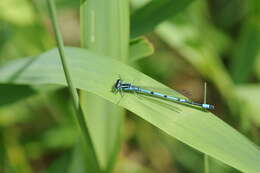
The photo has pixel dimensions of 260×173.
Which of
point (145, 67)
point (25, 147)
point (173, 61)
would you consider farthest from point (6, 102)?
point (173, 61)

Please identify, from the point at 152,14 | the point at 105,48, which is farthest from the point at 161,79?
the point at 105,48

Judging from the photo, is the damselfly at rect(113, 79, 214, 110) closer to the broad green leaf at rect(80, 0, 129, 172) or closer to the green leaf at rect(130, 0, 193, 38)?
the broad green leaf at rect(80, 0, 129, 172)

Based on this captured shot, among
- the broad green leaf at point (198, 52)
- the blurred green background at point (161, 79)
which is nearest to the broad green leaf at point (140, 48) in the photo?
the blurred green background at point (161, 79)

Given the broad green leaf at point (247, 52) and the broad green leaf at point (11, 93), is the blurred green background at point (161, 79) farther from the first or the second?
the broad green leaf at point (11, 93)

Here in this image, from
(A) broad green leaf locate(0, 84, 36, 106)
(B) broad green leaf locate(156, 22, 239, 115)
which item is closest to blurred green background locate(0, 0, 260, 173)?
(B) broad green leaf locate(156, 22, 239, 115)

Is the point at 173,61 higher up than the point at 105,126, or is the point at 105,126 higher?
the point at 173,61

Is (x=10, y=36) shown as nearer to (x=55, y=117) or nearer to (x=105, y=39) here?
(x=55, y=117)
